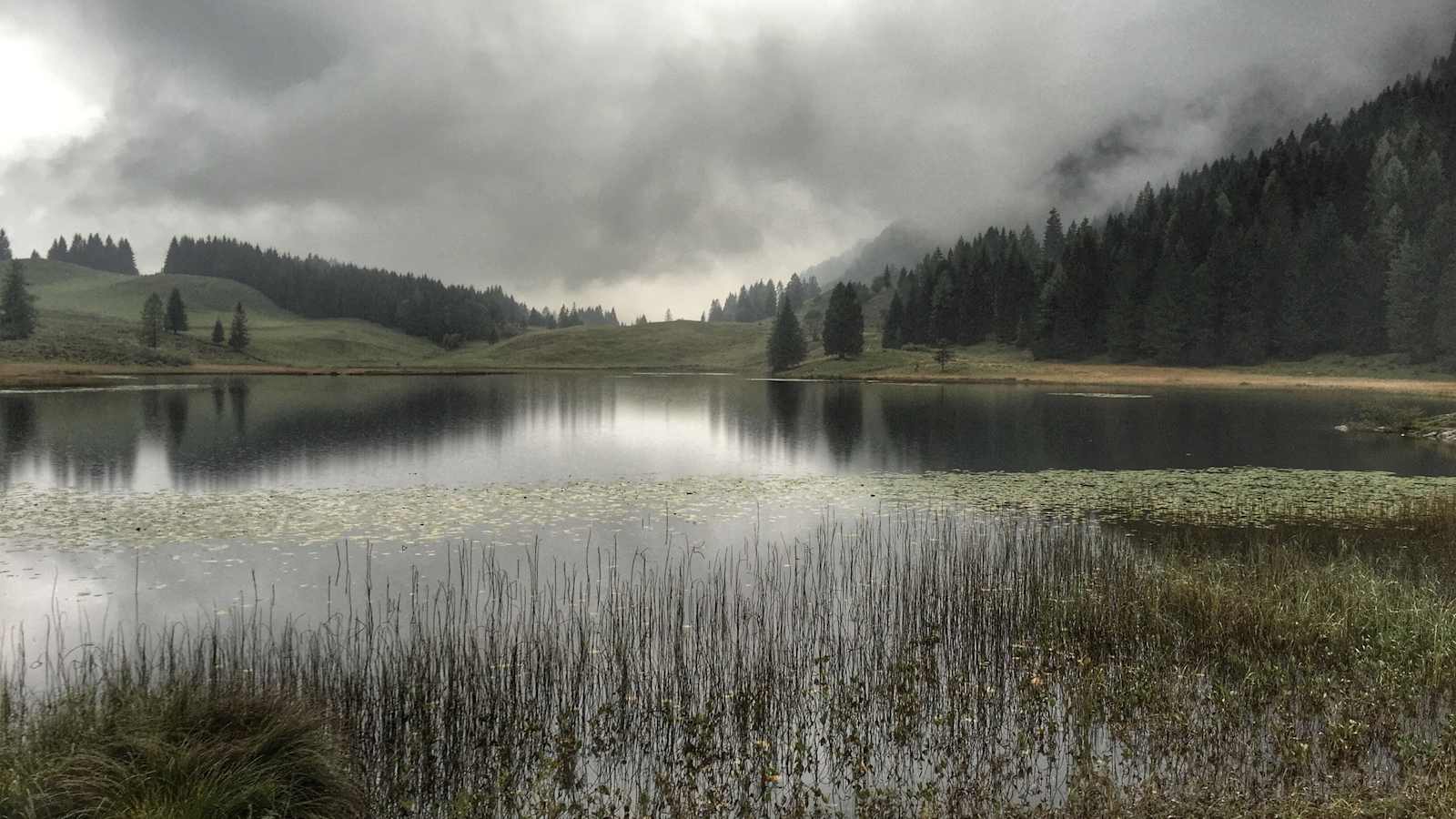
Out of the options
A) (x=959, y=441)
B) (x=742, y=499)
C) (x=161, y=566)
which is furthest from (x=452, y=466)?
(x=959, y=441)

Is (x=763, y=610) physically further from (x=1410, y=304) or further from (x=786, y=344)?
(x=786, y=344)

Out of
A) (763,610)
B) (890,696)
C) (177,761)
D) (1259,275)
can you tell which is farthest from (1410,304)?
(177,761)

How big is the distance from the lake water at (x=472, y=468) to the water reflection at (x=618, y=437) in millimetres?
286

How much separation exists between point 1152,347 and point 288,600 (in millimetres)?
132389

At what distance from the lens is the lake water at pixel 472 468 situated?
19.7m

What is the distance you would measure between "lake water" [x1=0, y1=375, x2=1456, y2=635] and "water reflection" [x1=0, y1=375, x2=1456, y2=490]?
286 millimetres

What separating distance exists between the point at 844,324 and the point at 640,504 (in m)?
121

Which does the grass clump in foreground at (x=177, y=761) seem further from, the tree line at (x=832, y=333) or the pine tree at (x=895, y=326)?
the pine tree at (x=895, y=326)

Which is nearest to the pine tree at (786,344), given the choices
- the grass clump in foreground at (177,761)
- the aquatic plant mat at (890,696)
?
the aquatic plant mat at (890,696)

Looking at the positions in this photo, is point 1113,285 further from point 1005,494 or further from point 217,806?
point 217,806

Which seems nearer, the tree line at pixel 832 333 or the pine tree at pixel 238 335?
the tree line at pixel 832 333

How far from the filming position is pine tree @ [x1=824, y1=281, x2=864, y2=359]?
145 meters

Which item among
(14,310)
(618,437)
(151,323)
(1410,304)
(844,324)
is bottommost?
(618,437)

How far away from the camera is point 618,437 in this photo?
5038 cm
